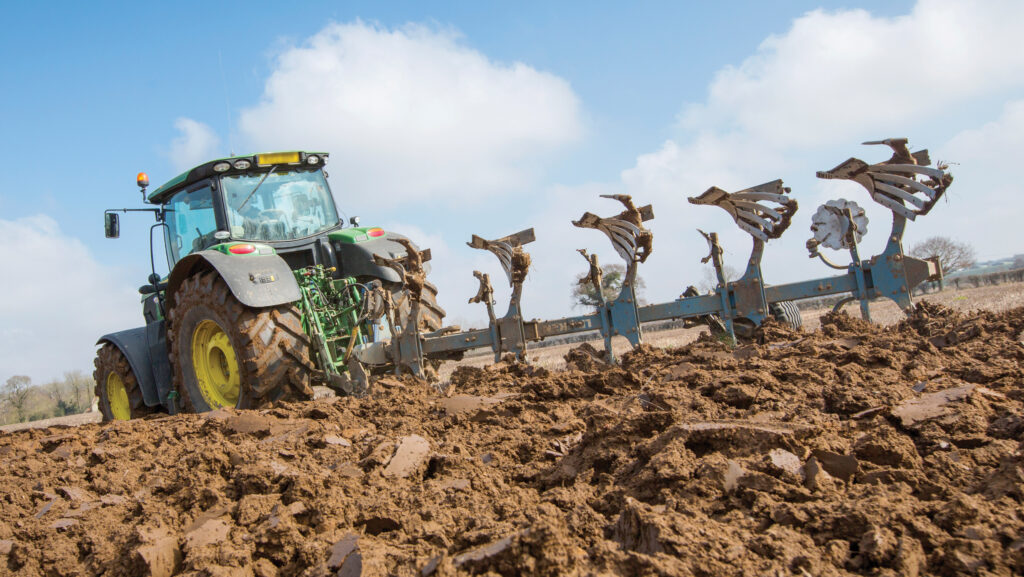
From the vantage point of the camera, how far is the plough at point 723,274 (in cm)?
A: 463

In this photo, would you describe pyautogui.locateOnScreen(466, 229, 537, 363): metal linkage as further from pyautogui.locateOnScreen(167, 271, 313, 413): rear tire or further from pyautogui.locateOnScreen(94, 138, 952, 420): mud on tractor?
pyautogui.locateOnScreen(167, 271, 313, 413): rear tire

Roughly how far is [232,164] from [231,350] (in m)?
1.58

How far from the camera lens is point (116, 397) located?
767 centimetres

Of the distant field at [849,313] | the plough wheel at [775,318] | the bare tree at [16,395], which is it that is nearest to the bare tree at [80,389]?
the bare tree at [16,395]

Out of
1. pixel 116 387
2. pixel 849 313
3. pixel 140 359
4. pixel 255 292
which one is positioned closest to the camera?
pixel 255 292

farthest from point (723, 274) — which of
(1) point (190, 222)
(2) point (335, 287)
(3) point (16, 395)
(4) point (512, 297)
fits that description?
(3) point (16, 395)

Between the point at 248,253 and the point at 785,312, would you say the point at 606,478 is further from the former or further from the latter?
the point at 248,253

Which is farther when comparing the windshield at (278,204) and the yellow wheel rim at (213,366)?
the windshield at (278,204)

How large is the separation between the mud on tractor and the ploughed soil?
29.6 inches

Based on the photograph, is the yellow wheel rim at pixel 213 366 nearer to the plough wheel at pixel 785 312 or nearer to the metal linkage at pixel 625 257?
the metal linkage at pixel 625 257

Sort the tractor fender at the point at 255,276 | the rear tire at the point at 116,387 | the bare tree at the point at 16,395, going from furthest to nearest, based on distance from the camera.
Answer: the bare tree at the point at 16,395 < the rear tire at the point at 116,387 < the tractor fender at the point at 255,276

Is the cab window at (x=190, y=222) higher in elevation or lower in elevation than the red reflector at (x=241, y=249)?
higher

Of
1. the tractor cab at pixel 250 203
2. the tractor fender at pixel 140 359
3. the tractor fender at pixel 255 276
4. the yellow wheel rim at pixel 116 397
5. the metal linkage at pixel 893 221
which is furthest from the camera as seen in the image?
the yellow wheel rim at pixel 116 397

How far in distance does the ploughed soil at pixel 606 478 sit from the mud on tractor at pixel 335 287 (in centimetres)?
75
